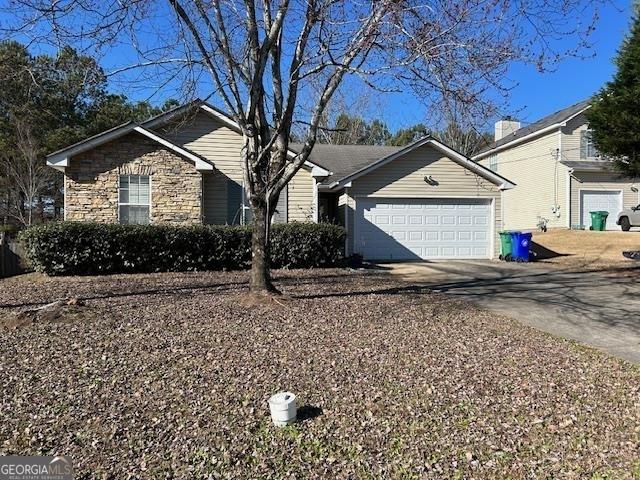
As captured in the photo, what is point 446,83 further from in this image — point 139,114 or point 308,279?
point 139,114

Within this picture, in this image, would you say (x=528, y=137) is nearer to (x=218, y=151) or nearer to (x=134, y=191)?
(x=218, y=151)

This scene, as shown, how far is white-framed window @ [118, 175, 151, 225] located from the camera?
14914 millimetres

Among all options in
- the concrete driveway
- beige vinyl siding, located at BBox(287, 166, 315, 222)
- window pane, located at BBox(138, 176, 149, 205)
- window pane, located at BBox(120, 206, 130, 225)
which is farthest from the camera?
beige vinyl siding, located at BBox(287, 166, 315, 222)

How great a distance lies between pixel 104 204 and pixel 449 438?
13295 mm

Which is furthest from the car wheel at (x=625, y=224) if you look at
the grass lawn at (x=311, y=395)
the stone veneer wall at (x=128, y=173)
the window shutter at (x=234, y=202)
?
the grass lawn at (x=311, y=395)

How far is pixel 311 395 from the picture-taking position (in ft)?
14.7

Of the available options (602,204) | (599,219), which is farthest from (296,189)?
(602,204)

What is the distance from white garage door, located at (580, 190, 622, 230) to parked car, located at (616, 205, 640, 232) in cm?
110

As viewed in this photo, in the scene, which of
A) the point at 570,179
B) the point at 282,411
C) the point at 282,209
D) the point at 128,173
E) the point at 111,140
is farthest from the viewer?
the point at 570,179

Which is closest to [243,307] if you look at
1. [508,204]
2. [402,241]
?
[402,241]

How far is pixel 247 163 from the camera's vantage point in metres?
8.32

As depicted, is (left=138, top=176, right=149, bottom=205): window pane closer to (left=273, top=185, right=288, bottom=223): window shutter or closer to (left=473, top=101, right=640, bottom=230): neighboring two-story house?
(left=273, top=185, right=288, bottom=223): window shutter

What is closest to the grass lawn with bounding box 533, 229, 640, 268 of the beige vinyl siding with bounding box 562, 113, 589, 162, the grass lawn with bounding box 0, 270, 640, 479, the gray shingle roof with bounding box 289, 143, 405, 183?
the beige vinyl siding with bounding box 562, 113, 589, 162

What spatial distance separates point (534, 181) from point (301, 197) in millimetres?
15359
